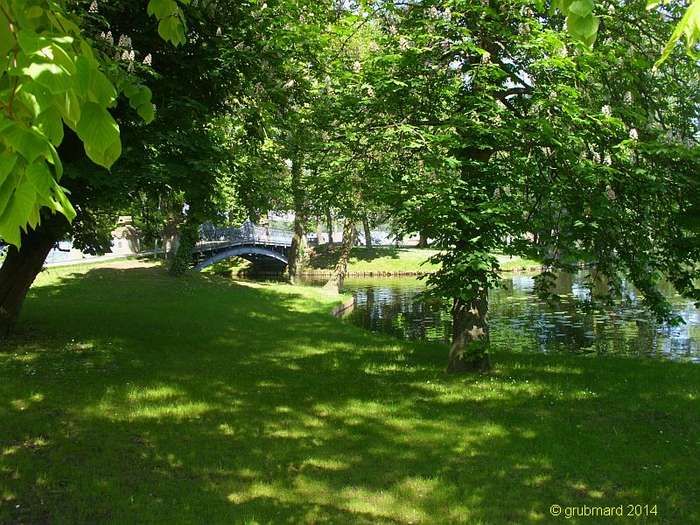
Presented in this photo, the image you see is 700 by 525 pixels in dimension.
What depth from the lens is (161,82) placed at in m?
10.4

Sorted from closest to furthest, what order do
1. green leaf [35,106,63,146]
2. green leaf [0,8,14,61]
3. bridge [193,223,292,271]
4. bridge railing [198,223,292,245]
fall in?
green leaf [35,106,63,146] < green leaf [0,8,14,61] < bridge [193,223,292,271] < bridge railing [198,223,292,245]

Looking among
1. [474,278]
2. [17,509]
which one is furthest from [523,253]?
[17,509]

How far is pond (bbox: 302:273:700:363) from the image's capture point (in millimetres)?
17375

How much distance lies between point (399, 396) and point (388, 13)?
25.4ft

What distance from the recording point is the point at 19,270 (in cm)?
1205

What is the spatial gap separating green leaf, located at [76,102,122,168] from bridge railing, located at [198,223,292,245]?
40.3 m

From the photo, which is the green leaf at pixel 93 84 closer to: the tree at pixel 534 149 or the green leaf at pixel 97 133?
the green leaf at pixel 97 133


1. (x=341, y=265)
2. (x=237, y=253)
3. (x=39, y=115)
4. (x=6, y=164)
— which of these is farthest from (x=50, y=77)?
(x=237, y=253)

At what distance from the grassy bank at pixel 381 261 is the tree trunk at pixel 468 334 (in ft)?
115

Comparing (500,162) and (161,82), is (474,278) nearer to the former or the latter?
(500,162)

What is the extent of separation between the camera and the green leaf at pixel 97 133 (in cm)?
211

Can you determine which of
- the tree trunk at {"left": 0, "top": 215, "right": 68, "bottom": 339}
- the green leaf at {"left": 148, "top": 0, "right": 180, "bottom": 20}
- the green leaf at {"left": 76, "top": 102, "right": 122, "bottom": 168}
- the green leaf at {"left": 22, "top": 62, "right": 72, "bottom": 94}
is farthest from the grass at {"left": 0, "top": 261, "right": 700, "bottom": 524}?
the green leaf at {"left": 22, "top": 62, "right": 72, "bottom": 94}

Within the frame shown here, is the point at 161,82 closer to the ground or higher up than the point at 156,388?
higher up

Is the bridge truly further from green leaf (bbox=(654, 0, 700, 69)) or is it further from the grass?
green leaf (bbox=(654, 0, 700, 69))
